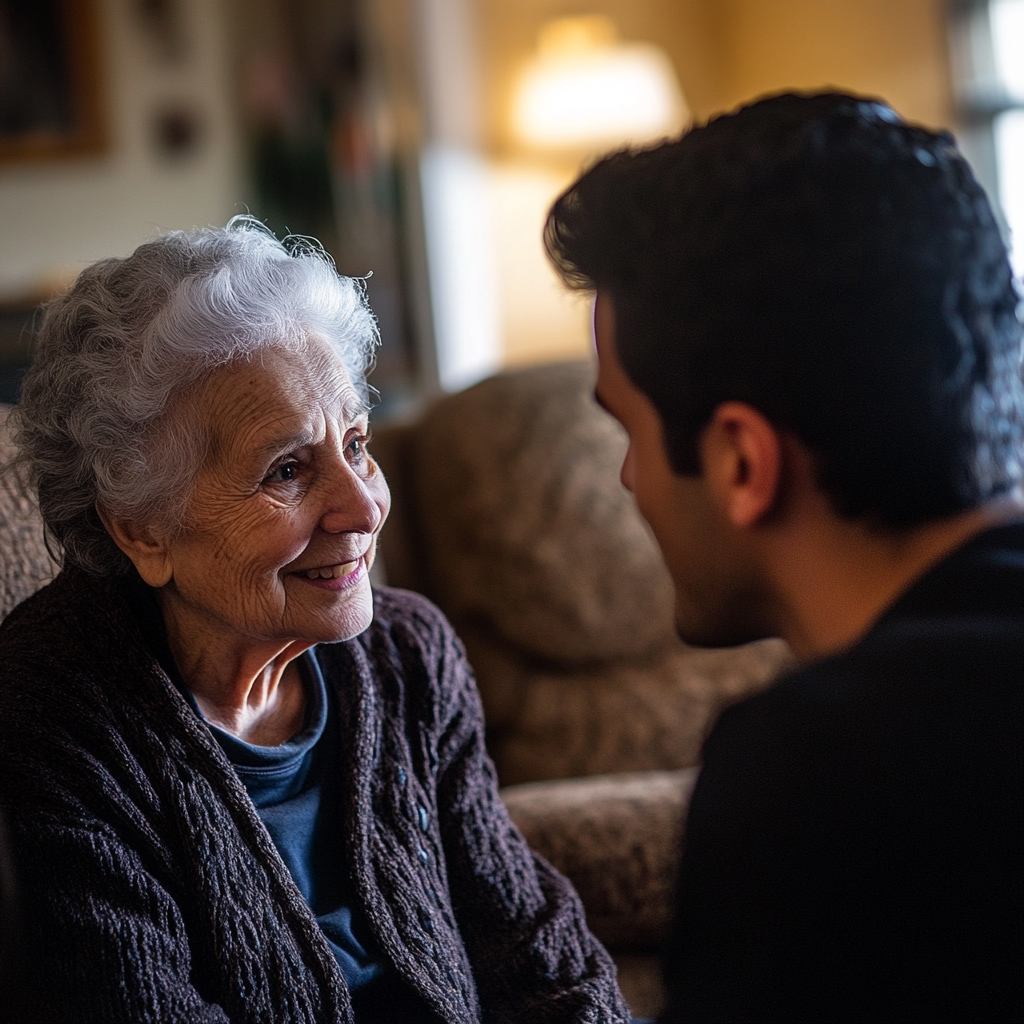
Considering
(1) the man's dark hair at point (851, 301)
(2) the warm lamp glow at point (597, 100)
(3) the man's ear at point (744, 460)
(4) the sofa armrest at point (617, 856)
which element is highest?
(2) the warm lamp glow at point (597, 100)

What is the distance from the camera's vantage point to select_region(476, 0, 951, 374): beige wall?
3.92m

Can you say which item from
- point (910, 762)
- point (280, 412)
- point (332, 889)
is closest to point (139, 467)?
point (280, 412)

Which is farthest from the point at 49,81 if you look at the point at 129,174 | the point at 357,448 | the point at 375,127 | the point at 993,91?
the point at 357,448

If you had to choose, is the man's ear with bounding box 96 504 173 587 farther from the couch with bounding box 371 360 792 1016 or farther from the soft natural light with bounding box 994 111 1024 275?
the soft natural light with bounding box 994 111 1024 275

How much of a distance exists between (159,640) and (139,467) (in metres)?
0.17

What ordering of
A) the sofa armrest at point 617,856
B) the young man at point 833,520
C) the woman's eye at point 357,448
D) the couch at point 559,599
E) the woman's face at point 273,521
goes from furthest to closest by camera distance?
the couch at point 559,599 < the sofa armrest at point 617,856 < the woman's eye at point 357,448 < the woman's face at point 273,521 < the young man at point 833,520

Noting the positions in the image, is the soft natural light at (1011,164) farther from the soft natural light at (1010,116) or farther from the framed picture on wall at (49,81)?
the framed picture on wall at (49,81)

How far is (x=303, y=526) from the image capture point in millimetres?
1203

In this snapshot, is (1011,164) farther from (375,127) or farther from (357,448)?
(357,448)

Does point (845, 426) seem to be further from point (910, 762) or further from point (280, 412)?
point (280, 412)

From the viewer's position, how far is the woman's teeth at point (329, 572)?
121 cm

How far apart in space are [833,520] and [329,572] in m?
0.56

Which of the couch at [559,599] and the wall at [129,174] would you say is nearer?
the couch at [559,599]

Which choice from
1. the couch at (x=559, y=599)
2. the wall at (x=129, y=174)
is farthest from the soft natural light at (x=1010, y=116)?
the wall at (x=129, y=174)
